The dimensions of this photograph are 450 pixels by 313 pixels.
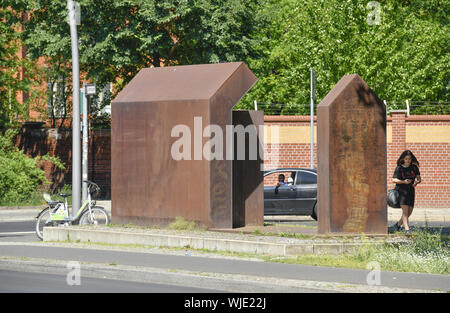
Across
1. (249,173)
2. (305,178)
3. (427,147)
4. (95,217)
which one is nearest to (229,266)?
(249,173)

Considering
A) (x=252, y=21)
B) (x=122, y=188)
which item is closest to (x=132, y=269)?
(x=122, y=188)

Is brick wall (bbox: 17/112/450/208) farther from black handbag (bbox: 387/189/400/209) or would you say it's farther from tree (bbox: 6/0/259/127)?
black handbag (bbox: 387/189/400/209)

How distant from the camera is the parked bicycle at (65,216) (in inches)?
735

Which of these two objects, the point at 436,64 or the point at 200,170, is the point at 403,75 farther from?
the point at 200,170

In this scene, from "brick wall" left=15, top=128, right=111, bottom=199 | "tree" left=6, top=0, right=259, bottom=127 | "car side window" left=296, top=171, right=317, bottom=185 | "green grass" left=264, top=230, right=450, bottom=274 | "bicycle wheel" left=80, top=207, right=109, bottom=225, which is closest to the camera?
"green grass" left=264, top=230, right=450, bottom=274

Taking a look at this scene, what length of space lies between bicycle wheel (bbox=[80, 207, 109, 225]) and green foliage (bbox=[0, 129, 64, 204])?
10.9 meters

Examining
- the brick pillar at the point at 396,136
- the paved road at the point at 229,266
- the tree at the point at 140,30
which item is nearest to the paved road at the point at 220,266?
the paved road at the point at 229,266

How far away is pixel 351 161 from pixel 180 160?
3.42m

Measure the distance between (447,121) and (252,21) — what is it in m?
7.59

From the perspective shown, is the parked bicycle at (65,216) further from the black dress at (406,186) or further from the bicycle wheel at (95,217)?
the black dress at (406,186)

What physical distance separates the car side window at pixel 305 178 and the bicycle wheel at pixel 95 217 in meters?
6.16

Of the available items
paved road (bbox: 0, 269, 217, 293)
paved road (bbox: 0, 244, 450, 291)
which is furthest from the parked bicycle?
paved road (bbox: 0, 269, 217, 293)

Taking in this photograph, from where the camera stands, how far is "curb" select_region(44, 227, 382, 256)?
14.4m

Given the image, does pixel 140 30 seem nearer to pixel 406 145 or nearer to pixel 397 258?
pixel 406 145
